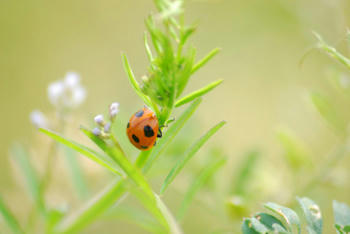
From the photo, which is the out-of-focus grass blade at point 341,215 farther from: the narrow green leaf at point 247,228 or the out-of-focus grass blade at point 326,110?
the out-of-focus grass blade at point 326,110

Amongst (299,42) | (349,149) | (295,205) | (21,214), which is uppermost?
(299,42)

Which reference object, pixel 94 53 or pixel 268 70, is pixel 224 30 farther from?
pixel 94 53

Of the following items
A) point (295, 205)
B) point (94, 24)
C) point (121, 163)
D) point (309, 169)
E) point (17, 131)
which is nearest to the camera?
point (121, 163)

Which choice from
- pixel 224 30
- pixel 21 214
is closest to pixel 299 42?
pixel 224 30

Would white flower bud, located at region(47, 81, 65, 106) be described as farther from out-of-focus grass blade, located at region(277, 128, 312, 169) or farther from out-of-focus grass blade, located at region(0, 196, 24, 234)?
out-of-focus grass blade, located at region(277, 128, 312, 169)

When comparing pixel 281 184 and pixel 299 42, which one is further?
pixel 299 42

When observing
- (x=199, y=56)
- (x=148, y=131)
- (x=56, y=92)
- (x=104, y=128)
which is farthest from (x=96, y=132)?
(x=199, y=56)

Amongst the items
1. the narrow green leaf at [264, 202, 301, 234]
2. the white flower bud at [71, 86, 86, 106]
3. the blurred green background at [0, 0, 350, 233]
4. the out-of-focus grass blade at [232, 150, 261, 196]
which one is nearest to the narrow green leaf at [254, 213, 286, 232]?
the narrow green leaf at [264, 202, 301, 234]
